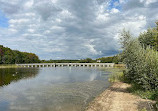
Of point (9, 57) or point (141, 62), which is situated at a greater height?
point (9, 57)

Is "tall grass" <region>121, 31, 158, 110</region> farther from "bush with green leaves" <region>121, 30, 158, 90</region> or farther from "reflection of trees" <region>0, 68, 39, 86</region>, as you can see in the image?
"reflection of trees" <region>0, 68, 39, 86</region>

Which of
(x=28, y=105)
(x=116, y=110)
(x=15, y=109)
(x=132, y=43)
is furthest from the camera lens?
(x=132, y=43)

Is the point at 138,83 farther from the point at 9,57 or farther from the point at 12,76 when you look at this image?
the point at 9,57

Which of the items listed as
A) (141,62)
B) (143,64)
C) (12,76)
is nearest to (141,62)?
(141,62)

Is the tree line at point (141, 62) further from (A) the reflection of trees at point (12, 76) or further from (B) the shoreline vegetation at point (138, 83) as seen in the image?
(A) the reflection of trees at point (12, 76)

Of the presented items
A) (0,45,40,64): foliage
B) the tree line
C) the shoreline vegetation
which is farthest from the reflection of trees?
(0,45,40,64): foliage

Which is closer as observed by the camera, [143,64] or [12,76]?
[143,64]

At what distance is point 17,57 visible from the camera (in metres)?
159

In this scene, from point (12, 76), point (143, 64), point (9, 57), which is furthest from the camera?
point (9, 57)

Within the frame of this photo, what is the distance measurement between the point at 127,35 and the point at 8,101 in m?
22.0

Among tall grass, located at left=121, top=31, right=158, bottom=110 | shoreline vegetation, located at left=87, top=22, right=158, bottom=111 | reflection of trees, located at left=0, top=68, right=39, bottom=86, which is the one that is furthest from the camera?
reflection of trees, located at left=0, top=68, right=39, bottom=86

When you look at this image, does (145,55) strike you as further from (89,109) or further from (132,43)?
(89,109)

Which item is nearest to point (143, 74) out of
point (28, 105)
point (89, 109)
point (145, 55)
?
point (145, 55)

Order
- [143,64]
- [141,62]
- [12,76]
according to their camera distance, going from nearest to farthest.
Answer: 1. [143,64]
2. [141,62]
3. [12,76]
